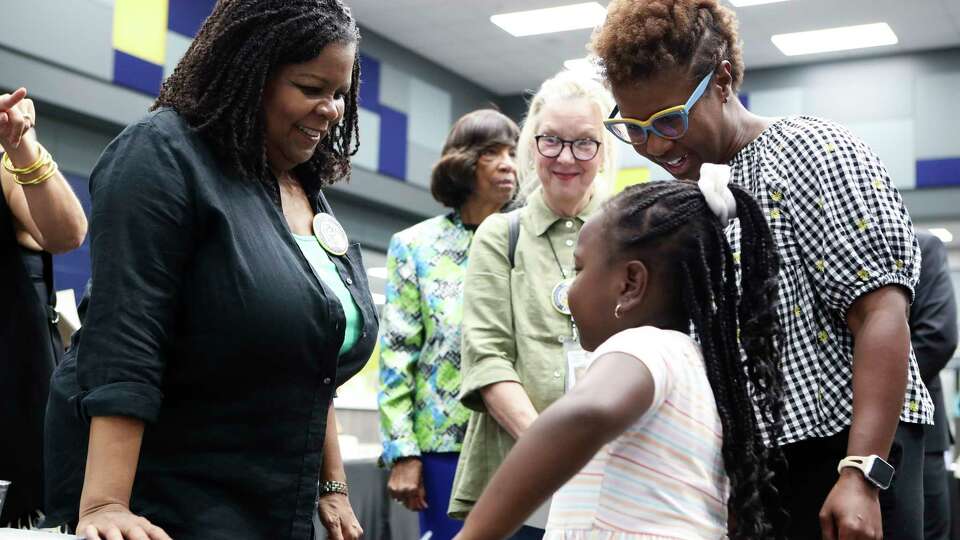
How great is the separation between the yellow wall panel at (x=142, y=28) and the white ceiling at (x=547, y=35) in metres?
2.23

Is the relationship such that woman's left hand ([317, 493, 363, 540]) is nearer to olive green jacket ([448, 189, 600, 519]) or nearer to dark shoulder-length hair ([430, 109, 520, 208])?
olive green jacket ([448, 189, 600, 519])

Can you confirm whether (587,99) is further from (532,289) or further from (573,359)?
(573,359)

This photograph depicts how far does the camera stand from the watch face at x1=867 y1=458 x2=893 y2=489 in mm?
1684

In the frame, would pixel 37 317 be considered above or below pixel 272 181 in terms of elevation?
below

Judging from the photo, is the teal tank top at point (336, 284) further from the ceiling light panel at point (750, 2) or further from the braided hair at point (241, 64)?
the ceiling light panel at point (750, 2)

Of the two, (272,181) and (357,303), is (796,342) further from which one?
(272,181)

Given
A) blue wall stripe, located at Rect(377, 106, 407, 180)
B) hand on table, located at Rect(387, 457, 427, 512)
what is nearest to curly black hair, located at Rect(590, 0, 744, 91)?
hand on table, located at Rect(387, 457, 427, 512)

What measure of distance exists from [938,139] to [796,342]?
10.1 meters

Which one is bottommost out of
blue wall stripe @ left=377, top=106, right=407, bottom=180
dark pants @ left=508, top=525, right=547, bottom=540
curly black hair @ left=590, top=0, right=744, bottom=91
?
blue wall stripe @ left=377, top=106, right=407, bottom=180

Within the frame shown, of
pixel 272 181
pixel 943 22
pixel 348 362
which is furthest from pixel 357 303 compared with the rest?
pixel 943 22

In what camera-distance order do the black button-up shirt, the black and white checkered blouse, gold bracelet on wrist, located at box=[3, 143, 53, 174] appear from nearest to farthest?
the black button-up shirt, the black and white checkered blouse, gold bracelet on wrist, located at box=[3, 143, 53, 174]

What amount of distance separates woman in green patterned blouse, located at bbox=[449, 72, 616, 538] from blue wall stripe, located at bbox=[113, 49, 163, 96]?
579 centimetres

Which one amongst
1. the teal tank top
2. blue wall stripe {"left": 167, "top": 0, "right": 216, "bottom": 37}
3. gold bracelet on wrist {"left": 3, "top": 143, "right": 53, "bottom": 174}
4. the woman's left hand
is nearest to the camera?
the teal tank top

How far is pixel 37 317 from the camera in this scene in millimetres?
2375
